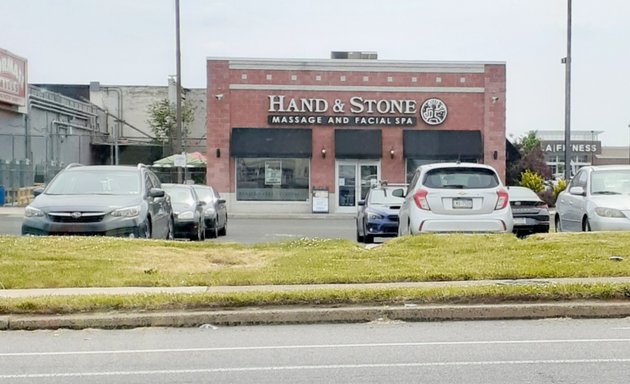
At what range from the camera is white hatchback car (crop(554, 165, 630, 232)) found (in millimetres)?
14492

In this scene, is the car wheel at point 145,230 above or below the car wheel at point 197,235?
above

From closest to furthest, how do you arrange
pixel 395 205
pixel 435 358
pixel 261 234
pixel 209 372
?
pixel 209 372 < pixel 435 358 < pixel 395 205 < pixel 261 234

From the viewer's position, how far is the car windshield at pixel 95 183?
47.3 feet


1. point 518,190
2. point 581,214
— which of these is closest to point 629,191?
point 581,214

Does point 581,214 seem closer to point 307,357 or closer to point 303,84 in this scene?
point 307,357

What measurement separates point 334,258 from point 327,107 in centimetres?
2245

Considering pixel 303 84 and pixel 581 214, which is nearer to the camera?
pixel 581 214

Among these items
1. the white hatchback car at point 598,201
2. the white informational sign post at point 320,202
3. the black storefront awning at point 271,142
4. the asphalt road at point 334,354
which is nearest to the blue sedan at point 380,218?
the white hatchback car at point 598,201

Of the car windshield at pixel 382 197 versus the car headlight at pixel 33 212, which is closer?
the car headlight at pixel 33 212

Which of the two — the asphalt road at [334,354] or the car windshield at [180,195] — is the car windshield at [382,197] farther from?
the asphalt road at [334,354]

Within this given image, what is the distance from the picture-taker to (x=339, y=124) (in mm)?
34406

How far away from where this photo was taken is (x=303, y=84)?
34.2m

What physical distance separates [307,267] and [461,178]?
3.68m

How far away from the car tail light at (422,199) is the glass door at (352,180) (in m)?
20.6
